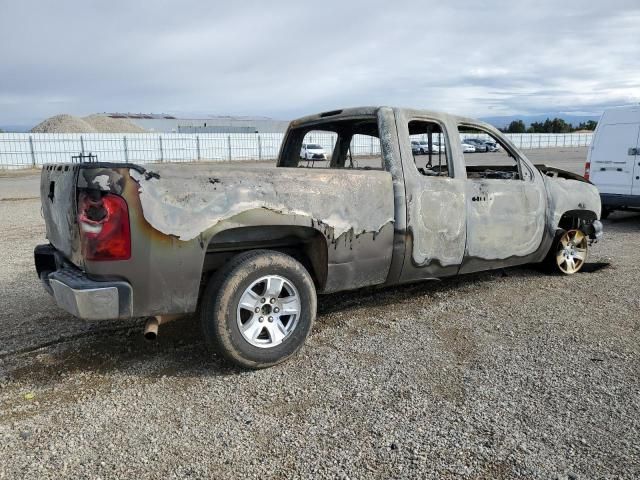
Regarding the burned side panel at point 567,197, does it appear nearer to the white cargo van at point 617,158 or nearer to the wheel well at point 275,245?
the wheel well at point 275,245

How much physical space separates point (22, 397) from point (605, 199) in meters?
→ 9.70

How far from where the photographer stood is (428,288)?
5.72 metres

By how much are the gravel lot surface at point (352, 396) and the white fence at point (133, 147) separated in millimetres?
25743

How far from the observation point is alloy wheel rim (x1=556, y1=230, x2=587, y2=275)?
6137 mm

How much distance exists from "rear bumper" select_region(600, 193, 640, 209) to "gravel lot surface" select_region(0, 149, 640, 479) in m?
4.77

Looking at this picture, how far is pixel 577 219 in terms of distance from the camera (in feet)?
20.6

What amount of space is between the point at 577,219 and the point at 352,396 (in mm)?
4200

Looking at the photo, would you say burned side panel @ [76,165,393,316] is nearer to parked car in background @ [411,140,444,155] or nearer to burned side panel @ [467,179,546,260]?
parked car in background @ [411,140,444,155]

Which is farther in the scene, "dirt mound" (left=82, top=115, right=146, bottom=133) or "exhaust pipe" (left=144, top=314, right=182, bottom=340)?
"dirt mound" (left=82, top=115, right=146, bottom=133)

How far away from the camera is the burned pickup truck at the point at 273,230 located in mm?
3295

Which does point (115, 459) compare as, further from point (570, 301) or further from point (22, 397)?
point (570, 301)

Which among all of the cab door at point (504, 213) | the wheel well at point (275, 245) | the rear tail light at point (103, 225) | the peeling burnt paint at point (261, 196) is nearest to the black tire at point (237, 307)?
the wheel well at point (275, 245)

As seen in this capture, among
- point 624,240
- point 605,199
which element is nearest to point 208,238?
point 624,240

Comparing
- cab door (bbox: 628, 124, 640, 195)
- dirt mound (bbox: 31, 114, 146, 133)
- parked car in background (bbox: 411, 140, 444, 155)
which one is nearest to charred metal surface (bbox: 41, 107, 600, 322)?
parked car in background (bbox: 411, 140, 444, 155)
